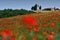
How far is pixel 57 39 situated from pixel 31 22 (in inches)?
39.9

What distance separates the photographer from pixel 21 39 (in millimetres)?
A: 3484

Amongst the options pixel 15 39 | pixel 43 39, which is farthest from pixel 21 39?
pixel 43 39

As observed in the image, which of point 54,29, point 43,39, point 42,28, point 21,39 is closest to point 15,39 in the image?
point 21,39

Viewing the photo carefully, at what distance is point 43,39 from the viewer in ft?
14.8

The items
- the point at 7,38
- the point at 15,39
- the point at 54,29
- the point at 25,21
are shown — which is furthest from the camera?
the point at 54,29

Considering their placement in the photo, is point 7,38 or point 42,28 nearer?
point 7,38

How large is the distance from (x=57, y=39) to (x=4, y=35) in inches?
64.3

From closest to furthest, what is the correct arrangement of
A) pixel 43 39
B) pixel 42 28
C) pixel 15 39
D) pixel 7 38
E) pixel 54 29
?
pixel 7 38
pixel 15 39
pixel 43 39
pixel 54 29
pixel 42 28

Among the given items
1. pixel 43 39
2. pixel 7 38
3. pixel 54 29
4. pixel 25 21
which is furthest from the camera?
pixel 54 29

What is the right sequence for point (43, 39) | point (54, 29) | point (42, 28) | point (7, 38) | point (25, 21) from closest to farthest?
point (7, 38), point (25, 21), point (43, 39), point (54, 29), point (42, 28)

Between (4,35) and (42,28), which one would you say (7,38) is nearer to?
(4,35)

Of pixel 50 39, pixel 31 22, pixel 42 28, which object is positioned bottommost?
pixel 42 28

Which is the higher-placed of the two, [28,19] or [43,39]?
[28,19]

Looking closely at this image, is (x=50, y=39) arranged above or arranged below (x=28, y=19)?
below
